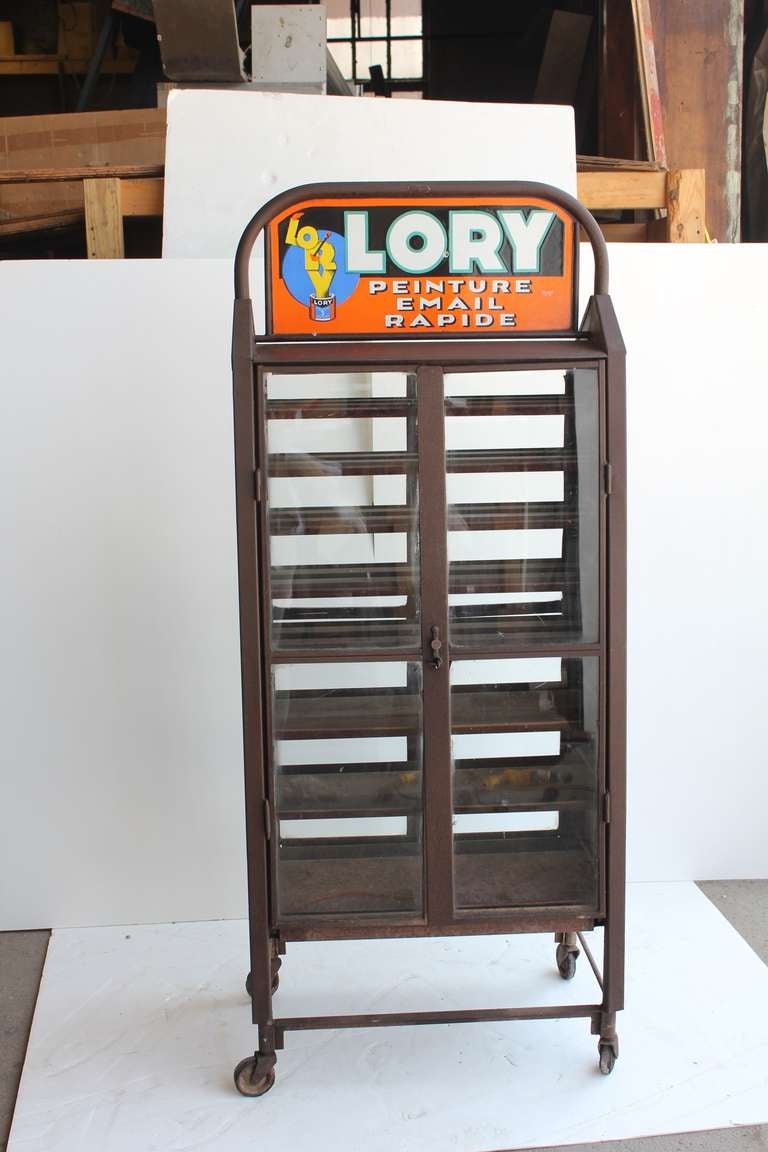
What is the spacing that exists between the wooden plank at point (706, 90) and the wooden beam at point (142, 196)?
83.9 inches

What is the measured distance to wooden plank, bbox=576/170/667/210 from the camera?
139 inches

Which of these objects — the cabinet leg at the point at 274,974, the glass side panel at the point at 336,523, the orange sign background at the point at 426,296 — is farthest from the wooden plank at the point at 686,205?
the cabinet leg at the point at 274,974

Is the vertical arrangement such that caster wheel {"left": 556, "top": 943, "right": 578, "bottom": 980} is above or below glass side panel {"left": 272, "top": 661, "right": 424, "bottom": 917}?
below

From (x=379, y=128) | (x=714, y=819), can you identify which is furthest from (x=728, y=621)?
(x=379, y=128)

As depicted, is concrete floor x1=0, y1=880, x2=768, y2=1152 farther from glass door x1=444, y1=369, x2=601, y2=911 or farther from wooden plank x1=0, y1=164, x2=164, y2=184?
wooden plank x1=0, y1=164, x2=164, y2=184

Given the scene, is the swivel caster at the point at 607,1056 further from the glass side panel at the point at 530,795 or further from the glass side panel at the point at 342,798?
the glass side panel at the point at 342,798

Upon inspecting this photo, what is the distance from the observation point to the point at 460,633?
8.26ft

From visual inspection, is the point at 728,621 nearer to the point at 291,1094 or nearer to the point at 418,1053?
the point at 418,1053

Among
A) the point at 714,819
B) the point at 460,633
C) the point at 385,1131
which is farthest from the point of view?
the point at 714,819

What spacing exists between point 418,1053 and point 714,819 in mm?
Answer: 1408

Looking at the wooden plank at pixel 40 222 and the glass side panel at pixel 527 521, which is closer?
the glass side panel at pixel 527 521

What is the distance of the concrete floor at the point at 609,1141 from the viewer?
225 centimetres

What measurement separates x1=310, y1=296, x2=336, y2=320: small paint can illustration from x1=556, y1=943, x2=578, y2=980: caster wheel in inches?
73.6

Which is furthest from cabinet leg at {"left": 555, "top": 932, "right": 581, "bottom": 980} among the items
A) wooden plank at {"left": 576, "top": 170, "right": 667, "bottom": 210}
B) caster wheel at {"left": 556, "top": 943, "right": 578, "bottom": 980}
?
wooden plank at {"left": 576, "top": 170, "right": 667, "bottom": 210}
